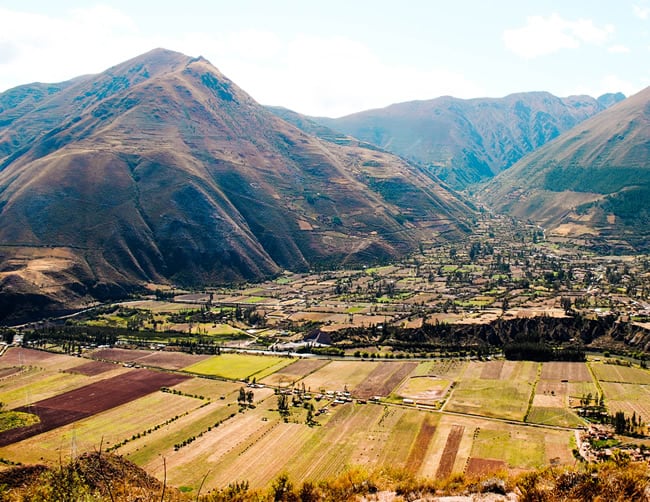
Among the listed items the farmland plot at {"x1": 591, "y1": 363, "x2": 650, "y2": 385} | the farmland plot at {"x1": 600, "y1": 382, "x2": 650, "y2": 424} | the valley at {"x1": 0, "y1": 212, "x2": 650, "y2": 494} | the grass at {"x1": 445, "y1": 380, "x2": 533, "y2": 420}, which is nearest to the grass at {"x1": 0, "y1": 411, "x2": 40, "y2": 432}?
the valley at {"x1": 0, "y1": 212, "x2": 650, "y2": 494}

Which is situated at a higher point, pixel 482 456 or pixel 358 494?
pixel 358 494

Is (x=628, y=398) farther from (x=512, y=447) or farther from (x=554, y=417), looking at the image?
(x=512, y=447)

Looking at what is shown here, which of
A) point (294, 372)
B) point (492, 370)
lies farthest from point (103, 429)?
point (492, 370)

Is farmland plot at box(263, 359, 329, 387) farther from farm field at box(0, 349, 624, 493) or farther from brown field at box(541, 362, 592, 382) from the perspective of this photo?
brown field at box(541, 362, 592, 382)

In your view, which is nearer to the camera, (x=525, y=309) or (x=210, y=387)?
(x=210, y=387)

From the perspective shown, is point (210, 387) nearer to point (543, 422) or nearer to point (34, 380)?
point (34, 380)

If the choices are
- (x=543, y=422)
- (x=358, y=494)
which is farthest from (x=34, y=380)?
(x=543, y=422)
